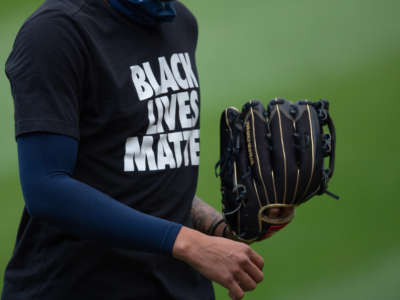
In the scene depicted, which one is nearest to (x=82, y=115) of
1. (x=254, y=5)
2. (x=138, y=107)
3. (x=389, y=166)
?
(x=138, y=107)

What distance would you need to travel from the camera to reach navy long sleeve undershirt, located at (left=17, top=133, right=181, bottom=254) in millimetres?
863

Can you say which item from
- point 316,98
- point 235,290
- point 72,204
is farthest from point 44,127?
point 316,98

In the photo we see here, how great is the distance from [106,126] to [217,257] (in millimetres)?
263

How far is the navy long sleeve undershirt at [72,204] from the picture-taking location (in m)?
0.86

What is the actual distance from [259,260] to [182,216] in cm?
19

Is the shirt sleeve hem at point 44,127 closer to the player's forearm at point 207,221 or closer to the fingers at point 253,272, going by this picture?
the fingers at point 253,272

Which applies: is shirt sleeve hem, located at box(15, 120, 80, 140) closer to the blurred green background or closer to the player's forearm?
the player's forearm

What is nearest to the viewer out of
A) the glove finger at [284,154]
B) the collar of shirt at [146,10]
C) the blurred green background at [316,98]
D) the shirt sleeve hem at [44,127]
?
the shirt sleeve hem at [44,127]

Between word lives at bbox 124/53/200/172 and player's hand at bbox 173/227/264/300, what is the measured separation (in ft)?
0.52

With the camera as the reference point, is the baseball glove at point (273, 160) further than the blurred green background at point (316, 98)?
No

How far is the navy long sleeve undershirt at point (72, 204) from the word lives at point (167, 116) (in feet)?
0.39

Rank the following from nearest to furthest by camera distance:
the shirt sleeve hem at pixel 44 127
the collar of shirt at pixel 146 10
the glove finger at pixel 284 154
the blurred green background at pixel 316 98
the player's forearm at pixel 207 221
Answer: the shirt sleeve hem at pixel 44 127 → the collar of shirt at pixel 146 10 → the glove finger at pixel 284 154 → the player's forearm at pixel 207 221 → the blurred green background at pixel 316 98

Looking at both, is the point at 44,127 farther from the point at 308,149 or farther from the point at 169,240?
the point at 308,149

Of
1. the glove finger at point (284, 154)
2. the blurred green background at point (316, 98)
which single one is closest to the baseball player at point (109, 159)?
the glove finger at point (284, 154)
